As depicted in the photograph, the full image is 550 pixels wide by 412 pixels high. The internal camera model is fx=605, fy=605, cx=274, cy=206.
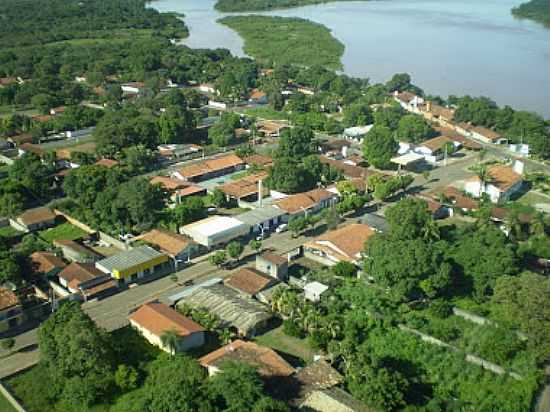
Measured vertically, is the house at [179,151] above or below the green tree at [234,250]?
below

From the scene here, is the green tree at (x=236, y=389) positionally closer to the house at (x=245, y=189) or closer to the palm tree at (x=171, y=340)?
the palm tree at (x=171, y=340)

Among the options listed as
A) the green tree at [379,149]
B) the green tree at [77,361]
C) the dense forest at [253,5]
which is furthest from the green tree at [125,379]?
the dense forest at [253,5]

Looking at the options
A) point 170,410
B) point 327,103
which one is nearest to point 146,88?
point 327,103

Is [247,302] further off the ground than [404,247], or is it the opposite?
[404,247]

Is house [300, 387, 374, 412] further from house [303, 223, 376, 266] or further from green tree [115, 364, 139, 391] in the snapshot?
house [303, 223, 376, 266]

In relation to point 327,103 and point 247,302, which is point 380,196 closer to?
point 247,302
